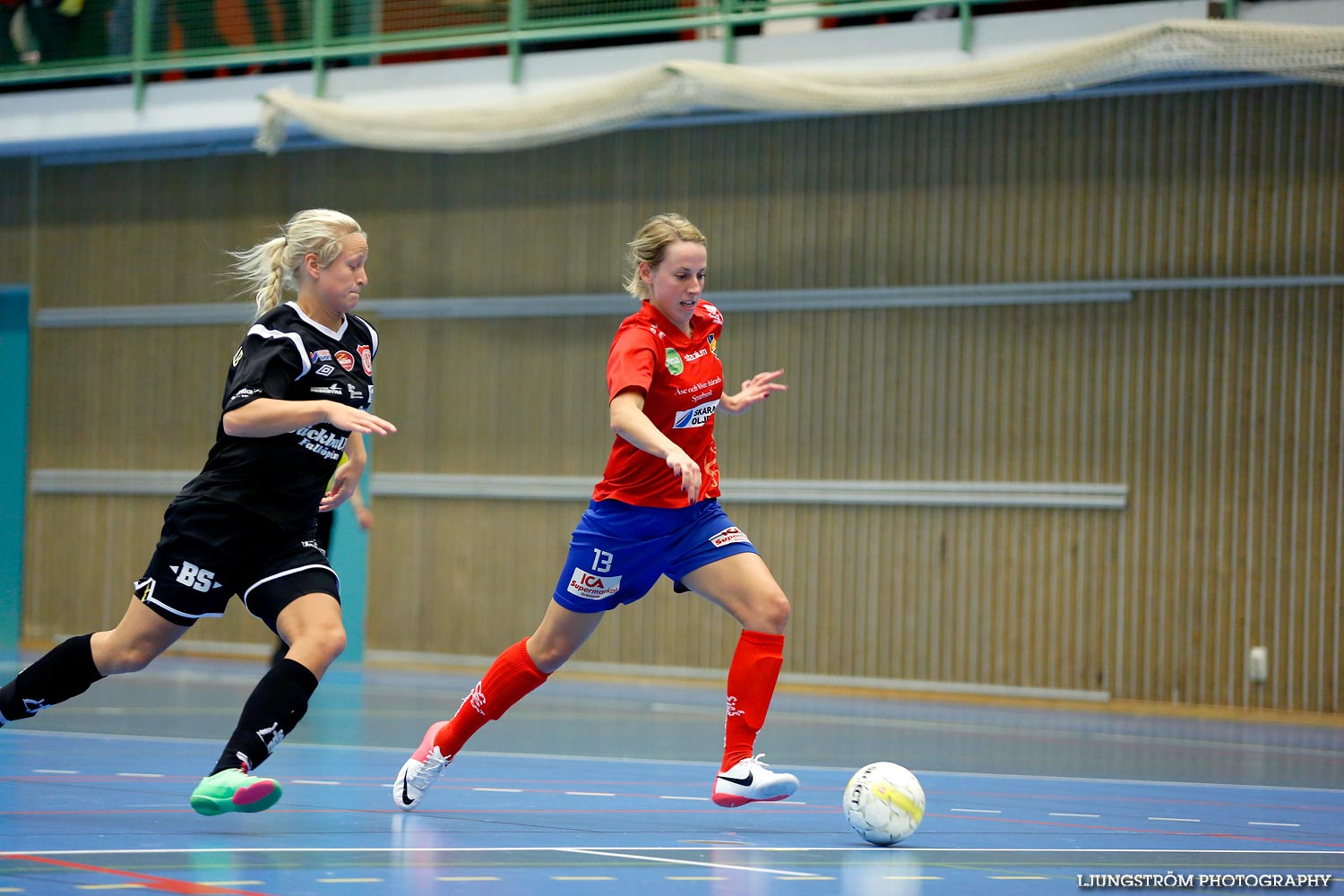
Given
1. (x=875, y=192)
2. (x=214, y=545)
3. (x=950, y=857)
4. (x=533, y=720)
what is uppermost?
(x=875, y=192)

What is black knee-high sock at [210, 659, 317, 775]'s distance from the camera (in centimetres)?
406

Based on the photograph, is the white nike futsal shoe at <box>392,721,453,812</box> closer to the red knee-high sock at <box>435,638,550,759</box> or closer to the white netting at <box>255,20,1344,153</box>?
the red knee-high sock at <box>435,638,550,759</box>

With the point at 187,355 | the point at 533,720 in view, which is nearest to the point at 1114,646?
the point at 533,720

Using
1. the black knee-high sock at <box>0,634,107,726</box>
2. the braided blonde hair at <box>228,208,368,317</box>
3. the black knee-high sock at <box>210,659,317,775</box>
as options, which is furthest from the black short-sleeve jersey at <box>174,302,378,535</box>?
the black knee-high sock at <box>0,634,107,726</box>

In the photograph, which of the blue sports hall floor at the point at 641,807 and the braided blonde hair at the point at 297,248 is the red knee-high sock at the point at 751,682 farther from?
the braided blonde hair at the point at 297,248

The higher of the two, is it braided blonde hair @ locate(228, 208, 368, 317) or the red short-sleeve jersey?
braided blonde hair @ locate(228, 208, 368, 317)

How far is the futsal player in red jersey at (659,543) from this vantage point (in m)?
4.71

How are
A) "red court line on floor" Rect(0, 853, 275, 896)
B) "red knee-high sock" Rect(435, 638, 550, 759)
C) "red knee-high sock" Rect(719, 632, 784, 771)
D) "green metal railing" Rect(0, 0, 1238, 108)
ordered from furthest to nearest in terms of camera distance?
"green metal railing" Rect(0, 0, 1238, 108) → "red knee-high sock" Rect(435, 638, 550, 759) → "red knee-high sock" Rect(719, 632, 784, 771) → "red court line on floor" Rect(0, 853, 275, 896)

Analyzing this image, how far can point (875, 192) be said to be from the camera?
11742 millimetres

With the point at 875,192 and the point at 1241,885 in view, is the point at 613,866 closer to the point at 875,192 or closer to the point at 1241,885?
the point at 1241,885

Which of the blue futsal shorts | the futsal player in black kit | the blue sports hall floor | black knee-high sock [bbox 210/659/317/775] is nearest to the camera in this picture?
the blue sports hall floor

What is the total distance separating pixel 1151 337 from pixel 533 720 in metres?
5.24

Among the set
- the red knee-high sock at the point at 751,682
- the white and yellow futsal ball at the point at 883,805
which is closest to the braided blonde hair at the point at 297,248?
the red knee-high sock at the point at 751,682

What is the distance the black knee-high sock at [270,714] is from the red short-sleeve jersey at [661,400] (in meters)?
1.09
